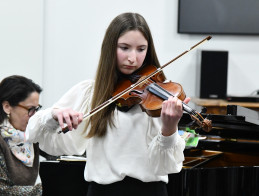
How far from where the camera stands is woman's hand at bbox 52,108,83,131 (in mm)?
1400

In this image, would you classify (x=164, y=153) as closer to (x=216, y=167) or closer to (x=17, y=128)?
(x=216, y=167)

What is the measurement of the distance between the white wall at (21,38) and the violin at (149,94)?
2835mm

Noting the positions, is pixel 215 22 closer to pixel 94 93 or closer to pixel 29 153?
pixel 29 153

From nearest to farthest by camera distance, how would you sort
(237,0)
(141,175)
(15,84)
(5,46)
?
(141,175), (15,84), (5,46), (237,0)

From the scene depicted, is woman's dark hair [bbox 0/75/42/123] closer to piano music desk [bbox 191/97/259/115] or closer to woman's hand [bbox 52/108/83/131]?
woman's hand [bbox 52/108/83/131]

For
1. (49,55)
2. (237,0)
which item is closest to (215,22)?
(237,0)

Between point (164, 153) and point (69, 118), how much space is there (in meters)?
0.30

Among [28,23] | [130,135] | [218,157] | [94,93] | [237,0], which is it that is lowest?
[218,157]

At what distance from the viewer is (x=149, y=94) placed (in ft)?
5.16

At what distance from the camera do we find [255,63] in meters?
4.78

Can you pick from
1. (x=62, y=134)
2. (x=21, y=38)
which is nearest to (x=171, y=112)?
(x=62, y=134)

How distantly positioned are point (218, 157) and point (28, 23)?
251 cm

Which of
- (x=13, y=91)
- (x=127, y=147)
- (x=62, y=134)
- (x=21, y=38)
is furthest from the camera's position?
(x=21, y=38)

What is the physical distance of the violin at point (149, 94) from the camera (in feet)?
4.89
